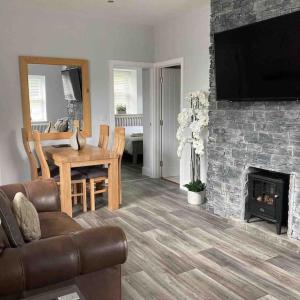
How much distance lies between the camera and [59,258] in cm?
163

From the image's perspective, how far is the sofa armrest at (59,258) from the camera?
60.0 inches

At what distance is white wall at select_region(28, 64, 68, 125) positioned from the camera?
16.1 ft

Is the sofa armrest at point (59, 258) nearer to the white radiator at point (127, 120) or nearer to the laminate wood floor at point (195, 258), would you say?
the laminate wood floor at point (195, 258)

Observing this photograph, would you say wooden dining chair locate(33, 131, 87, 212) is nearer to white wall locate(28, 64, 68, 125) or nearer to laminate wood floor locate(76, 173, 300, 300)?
laminate wood floor locate(76, 173, 300, 300)

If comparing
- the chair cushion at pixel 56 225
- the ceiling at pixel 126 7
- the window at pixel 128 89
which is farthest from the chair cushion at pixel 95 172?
the window at pixel 128 89

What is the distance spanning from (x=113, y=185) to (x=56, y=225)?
1.82 m

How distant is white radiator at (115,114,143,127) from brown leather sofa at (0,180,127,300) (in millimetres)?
6757

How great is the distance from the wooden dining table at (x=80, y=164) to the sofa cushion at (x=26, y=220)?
1833 millimetres

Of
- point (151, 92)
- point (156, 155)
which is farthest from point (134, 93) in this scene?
point (156, 155)

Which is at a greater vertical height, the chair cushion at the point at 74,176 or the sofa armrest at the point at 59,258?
the sofa armrest at the point at 59,258

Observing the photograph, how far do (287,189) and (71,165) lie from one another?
249 cm

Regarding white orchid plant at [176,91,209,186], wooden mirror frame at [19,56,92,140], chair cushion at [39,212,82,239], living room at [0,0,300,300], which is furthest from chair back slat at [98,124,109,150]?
chair cushion at [39,212,82,239]

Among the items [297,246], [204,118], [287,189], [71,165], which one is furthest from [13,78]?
[297,246]

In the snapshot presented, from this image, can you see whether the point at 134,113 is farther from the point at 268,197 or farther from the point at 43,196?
the point at 43,196
